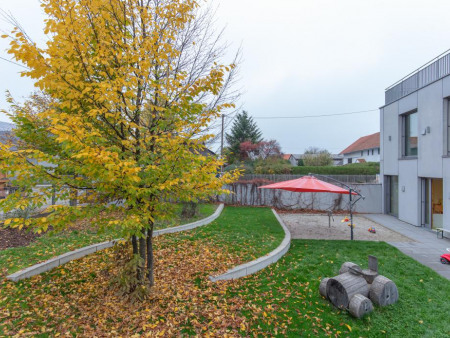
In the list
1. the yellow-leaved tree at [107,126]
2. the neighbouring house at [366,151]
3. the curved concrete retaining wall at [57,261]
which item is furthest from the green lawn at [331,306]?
the neighbouring house at [366,151]

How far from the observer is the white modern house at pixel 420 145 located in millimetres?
7809

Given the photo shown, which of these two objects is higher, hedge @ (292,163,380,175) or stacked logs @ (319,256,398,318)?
hedge @ (292,163,380,175)

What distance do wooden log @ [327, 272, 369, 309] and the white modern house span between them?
6.07 meters

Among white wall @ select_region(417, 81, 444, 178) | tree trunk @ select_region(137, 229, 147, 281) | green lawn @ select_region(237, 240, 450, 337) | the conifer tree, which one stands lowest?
green lawn @ select_region(237, 240, 450, 337)

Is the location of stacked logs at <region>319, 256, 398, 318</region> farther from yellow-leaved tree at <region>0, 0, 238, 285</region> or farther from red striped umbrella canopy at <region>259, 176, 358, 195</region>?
red striped umbrella canopy at <region>259, 176, 358, 195</region>

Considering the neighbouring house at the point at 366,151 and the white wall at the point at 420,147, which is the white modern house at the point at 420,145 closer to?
the white wall at the point at 420,147

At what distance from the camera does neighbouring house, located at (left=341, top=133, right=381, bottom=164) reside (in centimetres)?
3001

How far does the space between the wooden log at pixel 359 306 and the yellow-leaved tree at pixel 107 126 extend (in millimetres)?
2479

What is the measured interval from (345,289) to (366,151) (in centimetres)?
3411

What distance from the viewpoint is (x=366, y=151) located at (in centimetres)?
3259

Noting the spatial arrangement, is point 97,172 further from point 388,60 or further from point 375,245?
point 388,60

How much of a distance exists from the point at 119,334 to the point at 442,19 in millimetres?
13220

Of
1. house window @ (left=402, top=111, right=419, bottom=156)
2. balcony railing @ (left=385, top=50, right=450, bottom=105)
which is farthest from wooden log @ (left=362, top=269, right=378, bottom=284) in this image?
house window @ (left=402, top=111, right=419, bottom=156)

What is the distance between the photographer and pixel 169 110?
11.3 ft
